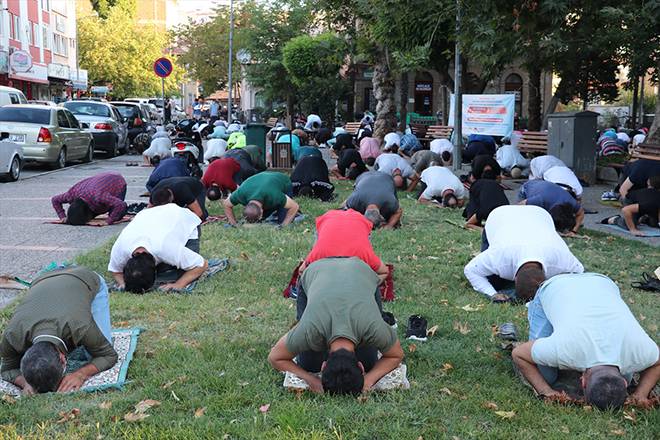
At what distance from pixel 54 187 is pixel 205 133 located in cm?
962

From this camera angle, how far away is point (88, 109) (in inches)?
994

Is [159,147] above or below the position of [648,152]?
below

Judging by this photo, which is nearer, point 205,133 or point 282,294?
point 282,294

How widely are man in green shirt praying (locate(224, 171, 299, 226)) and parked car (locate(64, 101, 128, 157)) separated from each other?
14.1 meters

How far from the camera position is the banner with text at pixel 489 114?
19.1 m

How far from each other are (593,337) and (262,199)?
674 centimetres

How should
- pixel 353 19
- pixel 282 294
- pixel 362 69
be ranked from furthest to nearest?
pixel 362 69 < pixel 353 19 < pixel 282 294

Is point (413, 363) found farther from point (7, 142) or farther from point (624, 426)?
point (7, 142)

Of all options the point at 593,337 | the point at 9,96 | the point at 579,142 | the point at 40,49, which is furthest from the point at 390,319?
the point at 40,49

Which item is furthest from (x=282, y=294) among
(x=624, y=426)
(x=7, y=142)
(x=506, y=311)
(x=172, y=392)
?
(x=7, y=142)

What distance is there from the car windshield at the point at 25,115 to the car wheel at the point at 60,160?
0.95 metres

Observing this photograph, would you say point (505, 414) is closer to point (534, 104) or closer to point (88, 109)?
point (534, 104)

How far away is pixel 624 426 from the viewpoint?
4.42m

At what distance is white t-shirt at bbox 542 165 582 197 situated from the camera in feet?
40.2
